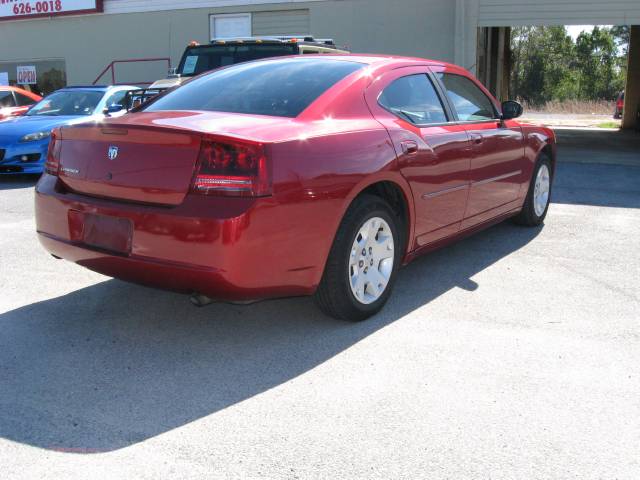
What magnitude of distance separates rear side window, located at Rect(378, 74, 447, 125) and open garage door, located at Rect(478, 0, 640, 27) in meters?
10.3

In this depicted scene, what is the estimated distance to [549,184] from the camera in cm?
680

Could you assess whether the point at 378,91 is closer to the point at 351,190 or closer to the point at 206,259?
the point at 351,190

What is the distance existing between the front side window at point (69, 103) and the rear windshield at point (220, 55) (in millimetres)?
1418

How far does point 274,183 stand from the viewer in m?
3.34

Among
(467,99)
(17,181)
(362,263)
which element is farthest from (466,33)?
(362,263)

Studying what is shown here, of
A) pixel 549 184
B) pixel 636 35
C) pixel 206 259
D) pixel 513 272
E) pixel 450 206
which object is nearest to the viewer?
pixel 206 259

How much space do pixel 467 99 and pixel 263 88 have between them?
1.85 m

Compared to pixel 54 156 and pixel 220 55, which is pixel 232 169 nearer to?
pixel 54 156

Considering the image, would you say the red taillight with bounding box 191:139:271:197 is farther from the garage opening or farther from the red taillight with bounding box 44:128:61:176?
the garage opening

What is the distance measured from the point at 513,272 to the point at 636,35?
2184 centimetres

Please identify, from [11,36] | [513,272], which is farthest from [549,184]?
[11,36]

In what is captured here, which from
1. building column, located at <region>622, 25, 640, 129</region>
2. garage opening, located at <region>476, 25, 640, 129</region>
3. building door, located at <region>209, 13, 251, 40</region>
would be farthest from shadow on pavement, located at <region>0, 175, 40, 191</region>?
garage opening, located at <region>476, 25, 640, 129</region>

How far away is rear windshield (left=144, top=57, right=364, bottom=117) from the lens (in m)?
4.00

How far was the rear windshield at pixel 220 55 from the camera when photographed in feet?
33.8
